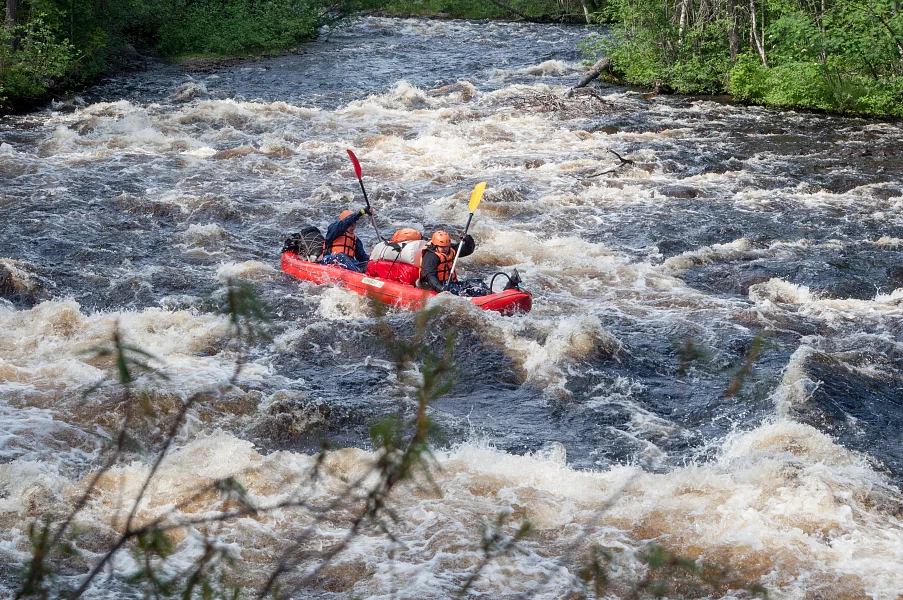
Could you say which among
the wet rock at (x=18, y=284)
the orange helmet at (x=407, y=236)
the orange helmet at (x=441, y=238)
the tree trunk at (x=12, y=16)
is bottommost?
the wet rock at (x=18, y=284)

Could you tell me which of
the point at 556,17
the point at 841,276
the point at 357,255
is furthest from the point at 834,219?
the point at 556,17

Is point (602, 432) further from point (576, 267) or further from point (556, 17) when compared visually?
point (556, 17)

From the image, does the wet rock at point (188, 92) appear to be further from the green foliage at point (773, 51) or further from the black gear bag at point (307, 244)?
the black gear bag at point (307, 244)

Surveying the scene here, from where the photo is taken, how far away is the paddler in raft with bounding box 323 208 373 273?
944 centimetres

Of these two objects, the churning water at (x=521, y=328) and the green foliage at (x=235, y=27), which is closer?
the churning water at (x=521, y=328)

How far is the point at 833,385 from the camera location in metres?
7.14

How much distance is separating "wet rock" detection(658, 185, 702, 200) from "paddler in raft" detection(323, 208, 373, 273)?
507 centimetres

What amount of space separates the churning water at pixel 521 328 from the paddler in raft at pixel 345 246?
19.1 inches

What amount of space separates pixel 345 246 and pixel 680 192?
17.8ft

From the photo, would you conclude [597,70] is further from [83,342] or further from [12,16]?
[83,342]

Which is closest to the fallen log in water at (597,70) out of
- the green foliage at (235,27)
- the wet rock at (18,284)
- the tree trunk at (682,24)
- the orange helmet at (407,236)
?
the tree trunk at (682,24)

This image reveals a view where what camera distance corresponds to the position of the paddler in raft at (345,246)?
9.44 metres

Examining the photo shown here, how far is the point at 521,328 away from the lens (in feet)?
27.1

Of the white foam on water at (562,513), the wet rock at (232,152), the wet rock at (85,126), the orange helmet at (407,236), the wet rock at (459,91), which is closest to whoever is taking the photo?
the white foam on water at (562,513)
